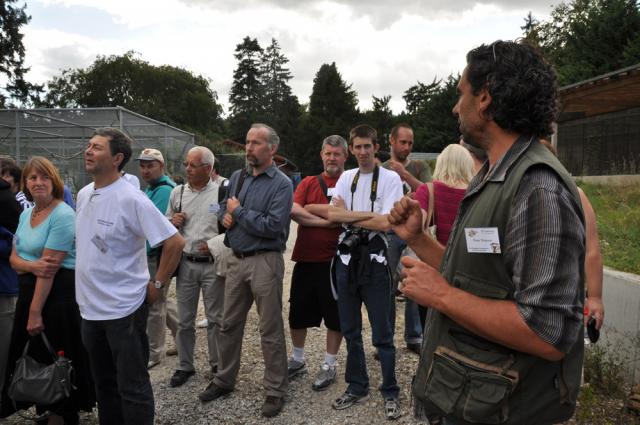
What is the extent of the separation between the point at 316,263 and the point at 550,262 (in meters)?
3.47

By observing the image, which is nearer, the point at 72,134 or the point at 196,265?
the point at 196,265

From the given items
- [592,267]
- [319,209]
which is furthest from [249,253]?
[592,267]

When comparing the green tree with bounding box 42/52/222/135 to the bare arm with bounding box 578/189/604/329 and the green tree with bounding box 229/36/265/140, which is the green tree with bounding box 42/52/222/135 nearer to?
the green tree with bounding box 229/36/265/140

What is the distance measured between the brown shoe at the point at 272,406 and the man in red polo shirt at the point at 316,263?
1.58 ft

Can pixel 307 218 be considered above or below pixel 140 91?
below

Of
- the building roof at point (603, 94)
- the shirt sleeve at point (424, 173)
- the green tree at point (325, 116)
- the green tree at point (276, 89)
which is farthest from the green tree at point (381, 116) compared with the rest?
the shirt sleeve at point (424, 173)

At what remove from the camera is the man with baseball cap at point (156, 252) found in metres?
5.05

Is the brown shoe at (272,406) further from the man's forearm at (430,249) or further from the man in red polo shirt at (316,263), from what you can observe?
the man's forearm at (430,249)

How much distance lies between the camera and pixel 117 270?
3088 mm

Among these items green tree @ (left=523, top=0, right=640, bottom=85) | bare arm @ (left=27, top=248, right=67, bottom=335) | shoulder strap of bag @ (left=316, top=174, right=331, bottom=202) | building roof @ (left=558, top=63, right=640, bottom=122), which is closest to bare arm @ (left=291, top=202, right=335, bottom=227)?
shoulder strap of bag @ (left=316, top=174, right=331, bottom=202)

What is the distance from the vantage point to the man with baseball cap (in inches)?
199

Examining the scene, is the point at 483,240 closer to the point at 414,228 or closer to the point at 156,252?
the point at 414,228

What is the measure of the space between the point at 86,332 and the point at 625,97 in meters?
14.9

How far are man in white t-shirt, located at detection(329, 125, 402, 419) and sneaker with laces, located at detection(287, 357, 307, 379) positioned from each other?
71cm
